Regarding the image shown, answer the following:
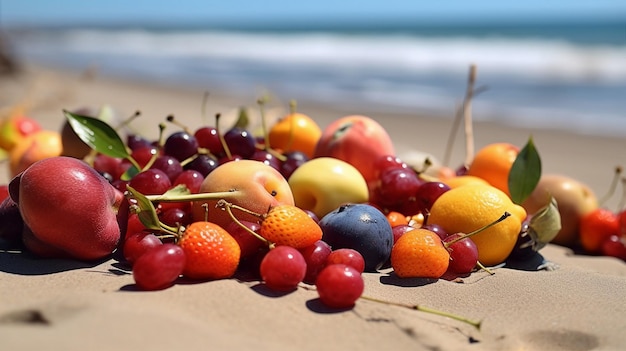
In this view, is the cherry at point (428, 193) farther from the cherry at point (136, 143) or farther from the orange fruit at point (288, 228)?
the cherry at point (136, 143)

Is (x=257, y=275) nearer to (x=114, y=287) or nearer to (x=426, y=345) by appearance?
(x=114, y=287)

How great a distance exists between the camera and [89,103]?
22.4 feet

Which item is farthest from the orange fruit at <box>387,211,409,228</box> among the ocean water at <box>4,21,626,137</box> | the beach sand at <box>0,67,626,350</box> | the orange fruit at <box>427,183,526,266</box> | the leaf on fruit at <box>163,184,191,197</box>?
the ocean water at <box>4,21,626,137</box>

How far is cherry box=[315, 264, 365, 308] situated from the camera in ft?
5.29

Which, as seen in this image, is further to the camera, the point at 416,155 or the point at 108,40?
the point at 108,40

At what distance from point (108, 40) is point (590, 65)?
799 inches

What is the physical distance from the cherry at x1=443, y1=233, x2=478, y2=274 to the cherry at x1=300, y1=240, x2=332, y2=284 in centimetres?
40

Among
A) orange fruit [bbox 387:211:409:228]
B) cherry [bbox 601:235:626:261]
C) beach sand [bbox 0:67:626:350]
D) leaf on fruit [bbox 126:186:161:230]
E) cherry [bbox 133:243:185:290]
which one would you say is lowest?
cherry [bbox 601:235:626:261]

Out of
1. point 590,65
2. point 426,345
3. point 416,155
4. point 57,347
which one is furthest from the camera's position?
point 590,65

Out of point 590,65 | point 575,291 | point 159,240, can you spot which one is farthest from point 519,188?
point 590,65

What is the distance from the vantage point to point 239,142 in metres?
2.33

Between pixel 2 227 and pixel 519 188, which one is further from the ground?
pixel 519 188

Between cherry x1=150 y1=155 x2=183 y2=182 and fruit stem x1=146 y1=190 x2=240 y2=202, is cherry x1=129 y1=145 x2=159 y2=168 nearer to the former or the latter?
cherry x1=150 y1=155 x2=183 y2=182

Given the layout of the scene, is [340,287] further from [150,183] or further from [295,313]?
[150,183]
